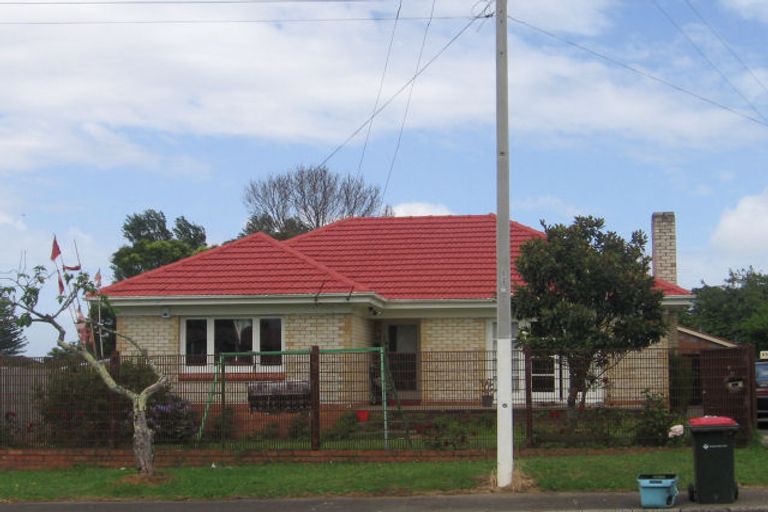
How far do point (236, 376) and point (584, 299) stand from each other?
21.1 ft

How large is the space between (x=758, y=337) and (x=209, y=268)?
23.5m

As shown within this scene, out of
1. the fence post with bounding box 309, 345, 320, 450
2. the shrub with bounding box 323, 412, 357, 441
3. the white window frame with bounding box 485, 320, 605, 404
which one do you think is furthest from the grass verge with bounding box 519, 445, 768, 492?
the fence post with bounding box 309, 345, 320, 450

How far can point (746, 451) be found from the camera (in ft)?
47.8

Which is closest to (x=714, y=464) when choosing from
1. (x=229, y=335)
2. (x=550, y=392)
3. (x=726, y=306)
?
(x=550, y=392)

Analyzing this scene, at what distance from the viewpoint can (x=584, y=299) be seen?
16172 mm

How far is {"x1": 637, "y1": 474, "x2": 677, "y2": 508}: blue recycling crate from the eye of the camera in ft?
35.6

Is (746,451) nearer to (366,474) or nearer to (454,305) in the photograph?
(366,474)

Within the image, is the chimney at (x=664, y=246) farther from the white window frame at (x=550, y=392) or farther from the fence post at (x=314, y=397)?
the fence post at (x=314, y=397)

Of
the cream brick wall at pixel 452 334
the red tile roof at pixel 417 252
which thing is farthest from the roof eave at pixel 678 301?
the cream brick wall at pixel 452 334

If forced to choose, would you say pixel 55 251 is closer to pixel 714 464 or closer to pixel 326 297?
pixel 326 297

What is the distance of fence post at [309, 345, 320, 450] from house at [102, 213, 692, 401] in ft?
9.61

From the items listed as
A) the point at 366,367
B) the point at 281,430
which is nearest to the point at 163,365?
the point at 281,430

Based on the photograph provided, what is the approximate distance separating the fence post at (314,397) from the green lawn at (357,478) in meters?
0.47

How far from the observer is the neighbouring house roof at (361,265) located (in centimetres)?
2059
